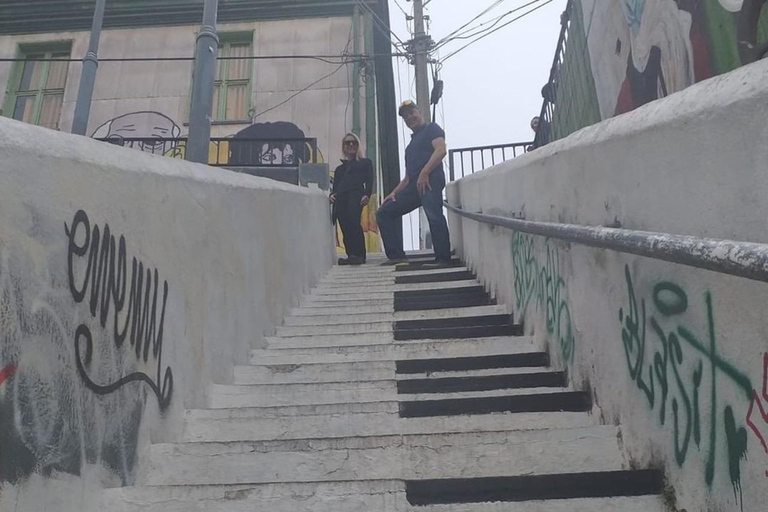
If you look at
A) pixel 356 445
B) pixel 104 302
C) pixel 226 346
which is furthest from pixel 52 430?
pixel 226 346

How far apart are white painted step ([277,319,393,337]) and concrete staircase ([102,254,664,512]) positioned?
24 millimetres

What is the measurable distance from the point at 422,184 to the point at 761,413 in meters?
4.58

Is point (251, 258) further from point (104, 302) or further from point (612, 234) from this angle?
point (612, 234)

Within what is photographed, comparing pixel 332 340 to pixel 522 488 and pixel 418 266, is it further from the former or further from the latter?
pixel 418 266

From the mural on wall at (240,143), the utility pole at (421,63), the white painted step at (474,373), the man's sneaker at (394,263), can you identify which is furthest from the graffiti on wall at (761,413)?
the utility pole at (421,63)

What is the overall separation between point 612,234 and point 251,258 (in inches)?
101

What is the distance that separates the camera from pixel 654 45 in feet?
14.8

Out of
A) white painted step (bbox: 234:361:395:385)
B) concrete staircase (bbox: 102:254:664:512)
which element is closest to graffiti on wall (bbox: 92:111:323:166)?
white painted step (bbox: 234:361:395:385)

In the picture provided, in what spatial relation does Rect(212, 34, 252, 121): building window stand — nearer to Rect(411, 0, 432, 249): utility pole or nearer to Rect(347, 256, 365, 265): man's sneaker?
Rect(411, 0, 432, 249): utility pole

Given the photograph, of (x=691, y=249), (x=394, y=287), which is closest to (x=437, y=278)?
(x=394, y=287)

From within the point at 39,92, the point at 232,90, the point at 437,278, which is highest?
the point at 39,92

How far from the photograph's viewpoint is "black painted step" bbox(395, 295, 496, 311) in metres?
4.62

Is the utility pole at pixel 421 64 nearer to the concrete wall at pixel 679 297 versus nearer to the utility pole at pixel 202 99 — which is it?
the utility pole at pixel 202 99

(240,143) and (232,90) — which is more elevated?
(232,90)
